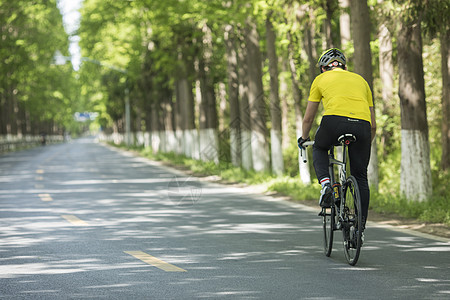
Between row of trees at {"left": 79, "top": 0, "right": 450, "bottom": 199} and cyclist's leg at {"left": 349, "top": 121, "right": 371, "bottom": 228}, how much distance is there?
594cm

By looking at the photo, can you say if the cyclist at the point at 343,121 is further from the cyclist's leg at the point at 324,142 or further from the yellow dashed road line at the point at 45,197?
the yellow dashed road line at the point at 45,197

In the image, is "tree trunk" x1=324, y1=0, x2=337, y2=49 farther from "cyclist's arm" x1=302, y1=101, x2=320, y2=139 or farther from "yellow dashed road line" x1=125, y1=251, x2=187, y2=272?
"yellow dashed road line" x1=125, y1=251, x2=187, y2=272

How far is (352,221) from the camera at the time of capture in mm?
8258

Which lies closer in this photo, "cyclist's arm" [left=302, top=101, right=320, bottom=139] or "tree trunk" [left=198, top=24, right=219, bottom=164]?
"cyclist's arm" [left=302, top=101, right=320, bottom=139]

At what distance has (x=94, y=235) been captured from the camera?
434 inches

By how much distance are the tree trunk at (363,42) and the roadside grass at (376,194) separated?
2.26ft

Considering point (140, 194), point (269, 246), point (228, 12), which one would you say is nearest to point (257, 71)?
point (228, 12)

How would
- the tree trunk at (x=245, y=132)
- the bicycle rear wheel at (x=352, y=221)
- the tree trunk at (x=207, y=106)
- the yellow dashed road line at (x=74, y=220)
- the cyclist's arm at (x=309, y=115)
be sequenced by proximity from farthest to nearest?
the tree trunk at (x=207, y=106) < the tree trunk at (x=245, y=132) < the yellow dashed road line at (x=74, y=220) < the cyclist's arm at (x=309, y=115) < the bicycle rear wheel at (x=352, y=221)

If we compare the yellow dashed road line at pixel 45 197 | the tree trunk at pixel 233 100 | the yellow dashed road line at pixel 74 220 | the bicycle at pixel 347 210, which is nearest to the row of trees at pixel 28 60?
the tree trunk at pixel 233 100

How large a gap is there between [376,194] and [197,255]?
6.84m

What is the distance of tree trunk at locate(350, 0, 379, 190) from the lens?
52.5 feet

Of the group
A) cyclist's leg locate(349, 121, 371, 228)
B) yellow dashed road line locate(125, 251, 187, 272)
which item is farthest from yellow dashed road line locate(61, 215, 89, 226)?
cyclist's leg locate(349, 121, 371, 228)

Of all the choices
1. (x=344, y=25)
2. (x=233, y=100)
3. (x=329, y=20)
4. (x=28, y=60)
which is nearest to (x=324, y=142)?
(x=329, y=20)

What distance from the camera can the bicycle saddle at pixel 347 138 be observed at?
823 cm
